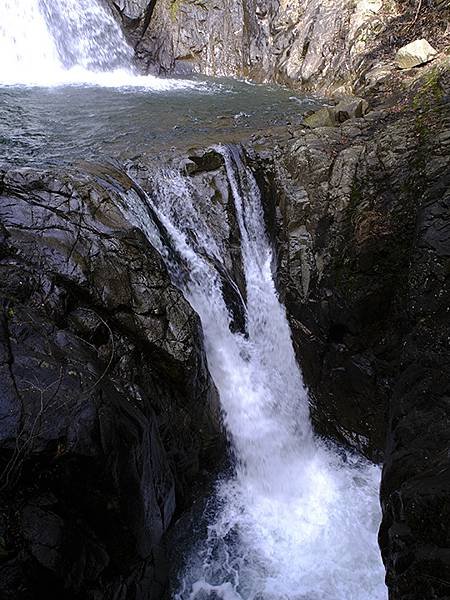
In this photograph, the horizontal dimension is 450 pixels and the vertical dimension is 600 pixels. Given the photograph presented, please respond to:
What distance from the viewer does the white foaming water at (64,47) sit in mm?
11445

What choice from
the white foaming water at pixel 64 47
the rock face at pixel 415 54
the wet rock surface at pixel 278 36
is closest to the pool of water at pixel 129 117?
the white foaming water at pixel 64 47

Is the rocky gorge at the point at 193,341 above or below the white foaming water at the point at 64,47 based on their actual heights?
below

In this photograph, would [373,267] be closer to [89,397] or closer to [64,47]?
[89,397]

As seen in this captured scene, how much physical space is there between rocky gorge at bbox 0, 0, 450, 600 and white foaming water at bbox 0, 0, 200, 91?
6.47 m

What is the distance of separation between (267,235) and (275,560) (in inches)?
166

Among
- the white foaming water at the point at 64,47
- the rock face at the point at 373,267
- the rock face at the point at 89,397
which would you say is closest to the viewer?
the rock face at the point at 89,397

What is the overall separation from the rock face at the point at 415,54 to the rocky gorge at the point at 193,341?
0.44 m

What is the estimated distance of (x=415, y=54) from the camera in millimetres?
9031

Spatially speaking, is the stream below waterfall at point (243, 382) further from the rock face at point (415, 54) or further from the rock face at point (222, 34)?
the rock face at point (222, 34)

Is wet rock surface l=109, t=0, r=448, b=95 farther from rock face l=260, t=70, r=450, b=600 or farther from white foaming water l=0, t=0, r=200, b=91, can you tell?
rock face l=260, t=70, r=450, b=600

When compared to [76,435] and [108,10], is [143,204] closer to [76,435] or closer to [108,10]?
[76,435]

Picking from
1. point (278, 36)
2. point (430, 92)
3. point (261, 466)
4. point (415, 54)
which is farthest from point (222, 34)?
point (261, 466)

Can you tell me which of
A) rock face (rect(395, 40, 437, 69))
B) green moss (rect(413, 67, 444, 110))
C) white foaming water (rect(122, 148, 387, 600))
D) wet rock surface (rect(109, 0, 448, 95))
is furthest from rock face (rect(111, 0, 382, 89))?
white foaming water (rect(122, 148, 387, 600))

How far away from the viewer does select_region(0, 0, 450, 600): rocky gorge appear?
9.71 feet
